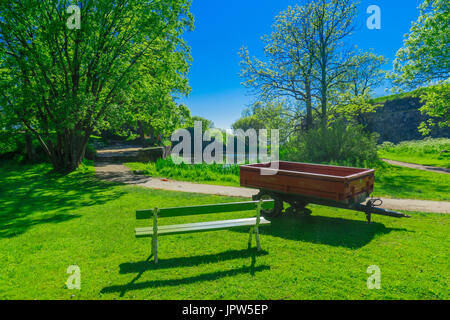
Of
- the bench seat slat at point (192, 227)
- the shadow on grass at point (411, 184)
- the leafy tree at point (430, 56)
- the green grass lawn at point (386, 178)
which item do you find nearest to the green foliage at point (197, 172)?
the green grass lawn at point (386, 178)

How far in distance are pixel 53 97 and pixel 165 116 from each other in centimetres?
577

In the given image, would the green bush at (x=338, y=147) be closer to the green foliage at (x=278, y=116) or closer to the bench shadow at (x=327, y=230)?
the green foliage at (x=278, y=116)

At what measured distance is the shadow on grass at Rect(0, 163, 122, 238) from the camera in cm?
754

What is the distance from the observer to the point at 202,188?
12117 millimetres

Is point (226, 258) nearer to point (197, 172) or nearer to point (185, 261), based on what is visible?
point (185, 261)

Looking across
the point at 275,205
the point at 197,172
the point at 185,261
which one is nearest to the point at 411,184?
the point at 275,205

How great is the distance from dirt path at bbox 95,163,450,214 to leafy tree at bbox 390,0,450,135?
A: 12.7 meters

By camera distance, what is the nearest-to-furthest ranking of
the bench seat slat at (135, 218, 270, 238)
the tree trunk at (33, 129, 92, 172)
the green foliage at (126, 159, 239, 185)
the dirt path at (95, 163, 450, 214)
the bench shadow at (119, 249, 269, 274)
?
the bench shadow at (119, 249, 269, 274), the bench seat slat at (135, 218, 270, 238), the dirt path at (95, 163, 450, 214), the green foliage at (126, 159, 239, 185), the tree trunk at (33, 129, 92, 172)

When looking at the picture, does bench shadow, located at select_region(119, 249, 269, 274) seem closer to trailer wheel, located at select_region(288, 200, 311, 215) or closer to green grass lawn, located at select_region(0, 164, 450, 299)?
green grass lawn, located at select_region(0, 164, 450, 299)

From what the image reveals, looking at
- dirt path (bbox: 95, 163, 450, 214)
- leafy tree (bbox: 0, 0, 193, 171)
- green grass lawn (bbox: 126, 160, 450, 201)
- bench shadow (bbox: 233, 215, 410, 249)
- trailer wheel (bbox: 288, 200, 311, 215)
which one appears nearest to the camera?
bench shadow (bbox: 233, 215, 410, 249)

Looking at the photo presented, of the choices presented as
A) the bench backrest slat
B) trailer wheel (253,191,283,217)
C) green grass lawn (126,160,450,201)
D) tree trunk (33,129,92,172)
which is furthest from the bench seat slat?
tree trunk (33,129,92,172)

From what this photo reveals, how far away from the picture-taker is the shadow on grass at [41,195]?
7.54m

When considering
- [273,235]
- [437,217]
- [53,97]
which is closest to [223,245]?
[273,235]
